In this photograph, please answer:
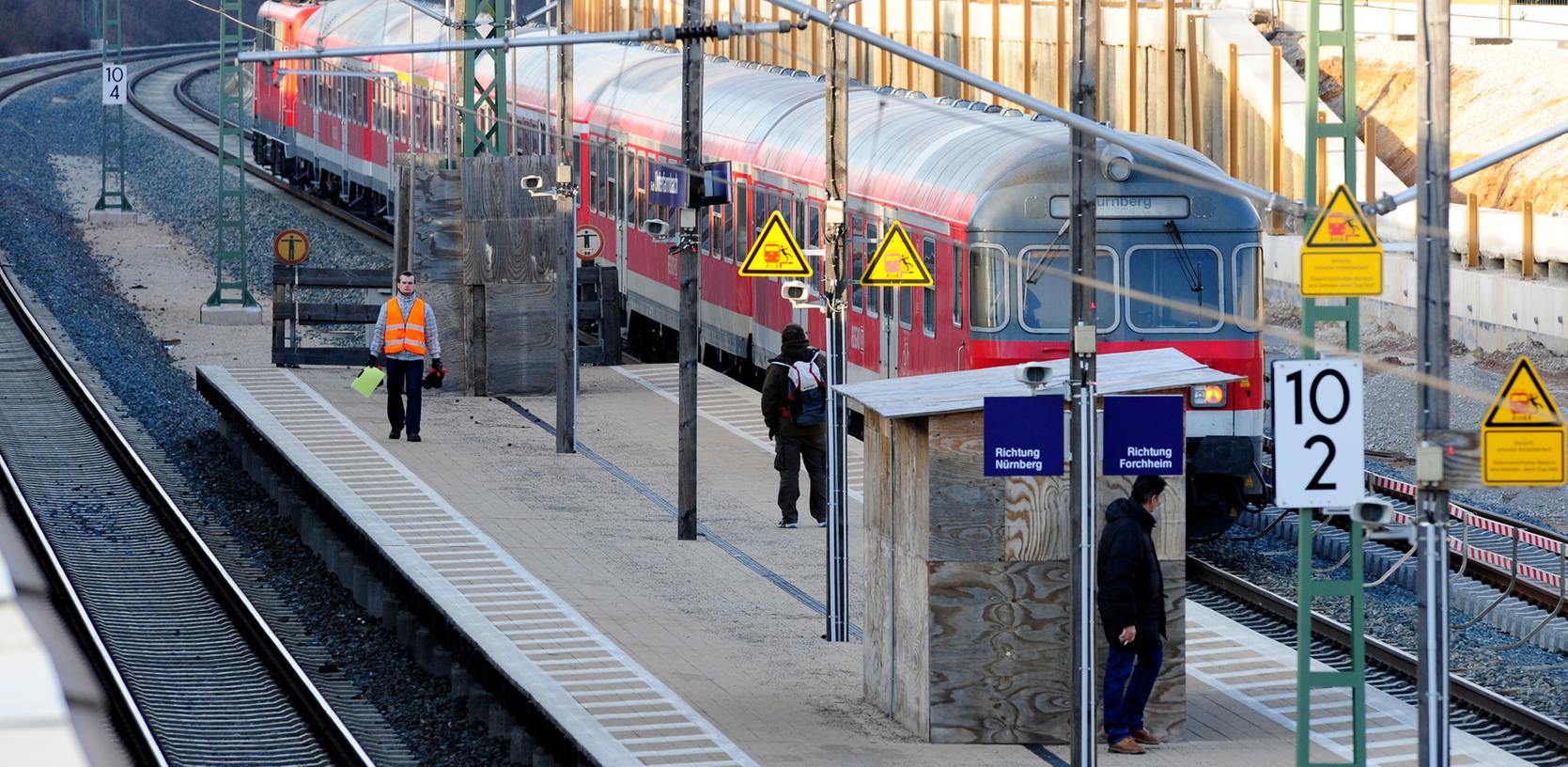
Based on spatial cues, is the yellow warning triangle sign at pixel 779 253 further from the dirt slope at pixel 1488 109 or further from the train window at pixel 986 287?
the dirt slope at pixel 1488 109

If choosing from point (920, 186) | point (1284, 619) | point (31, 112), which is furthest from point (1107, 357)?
point (31, 112)

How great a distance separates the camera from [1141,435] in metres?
11.1

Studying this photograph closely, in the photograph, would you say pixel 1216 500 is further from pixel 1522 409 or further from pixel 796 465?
pixel 1522 409

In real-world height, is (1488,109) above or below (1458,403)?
above

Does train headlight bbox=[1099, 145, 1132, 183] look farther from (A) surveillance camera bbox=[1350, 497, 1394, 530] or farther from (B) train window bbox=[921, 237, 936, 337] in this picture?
(A) surveillance camera bbox=[1350, 497, 1394, 530]

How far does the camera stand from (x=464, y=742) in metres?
14.0

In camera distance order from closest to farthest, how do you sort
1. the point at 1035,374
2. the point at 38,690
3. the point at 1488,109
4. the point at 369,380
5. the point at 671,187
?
the point at 38,690, the point at 1035,374, the point at 671,187, the point at 369,380, the point at 1488,109

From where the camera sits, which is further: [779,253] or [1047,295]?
[1047,295]

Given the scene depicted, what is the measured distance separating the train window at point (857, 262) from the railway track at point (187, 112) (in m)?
21.1

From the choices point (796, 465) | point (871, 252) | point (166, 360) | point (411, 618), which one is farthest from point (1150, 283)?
point (166, 360)

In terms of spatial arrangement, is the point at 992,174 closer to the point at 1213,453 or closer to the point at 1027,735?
the point at 1213,453

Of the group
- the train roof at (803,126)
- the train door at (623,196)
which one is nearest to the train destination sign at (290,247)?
the train roof at (803,126)

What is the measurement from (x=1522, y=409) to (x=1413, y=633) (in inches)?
278

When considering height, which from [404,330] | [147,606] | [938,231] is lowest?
[147,606]
